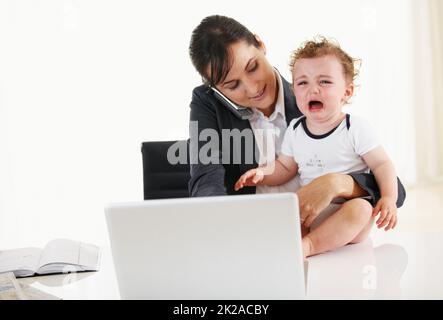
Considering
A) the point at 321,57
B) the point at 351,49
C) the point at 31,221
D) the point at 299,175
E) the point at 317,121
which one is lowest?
the point at 31,221

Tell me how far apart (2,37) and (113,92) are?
0.70m

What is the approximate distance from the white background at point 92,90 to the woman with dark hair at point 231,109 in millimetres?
1785

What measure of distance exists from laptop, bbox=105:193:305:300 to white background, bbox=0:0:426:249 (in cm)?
249

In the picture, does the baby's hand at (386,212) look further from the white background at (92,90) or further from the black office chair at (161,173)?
the white background at (92,90)

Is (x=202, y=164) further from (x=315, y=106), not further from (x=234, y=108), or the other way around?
(x=315, y=106)

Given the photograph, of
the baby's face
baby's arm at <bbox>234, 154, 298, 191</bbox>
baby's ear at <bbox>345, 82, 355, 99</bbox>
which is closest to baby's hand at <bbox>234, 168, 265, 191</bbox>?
baby's arm at <bbox>234, 154, 298, 191</bbox>

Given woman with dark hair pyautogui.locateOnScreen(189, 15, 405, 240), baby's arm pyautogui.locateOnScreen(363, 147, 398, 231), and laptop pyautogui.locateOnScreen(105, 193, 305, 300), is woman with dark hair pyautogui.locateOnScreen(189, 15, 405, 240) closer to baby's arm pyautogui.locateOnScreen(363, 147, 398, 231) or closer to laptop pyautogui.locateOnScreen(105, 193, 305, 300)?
baby's arm pyautogui.locateOnScreen(363, 147, 398, 231)

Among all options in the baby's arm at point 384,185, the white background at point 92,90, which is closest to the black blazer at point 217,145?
the baby's arm at point 384,185

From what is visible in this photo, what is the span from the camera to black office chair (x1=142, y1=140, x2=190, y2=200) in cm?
189

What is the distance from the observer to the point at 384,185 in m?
1.40

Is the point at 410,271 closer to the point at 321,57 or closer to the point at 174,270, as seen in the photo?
the point at 174,270

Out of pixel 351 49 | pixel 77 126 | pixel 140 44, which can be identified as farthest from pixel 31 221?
pixel 351 49

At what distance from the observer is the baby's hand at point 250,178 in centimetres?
153

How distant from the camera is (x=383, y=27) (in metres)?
4.07
